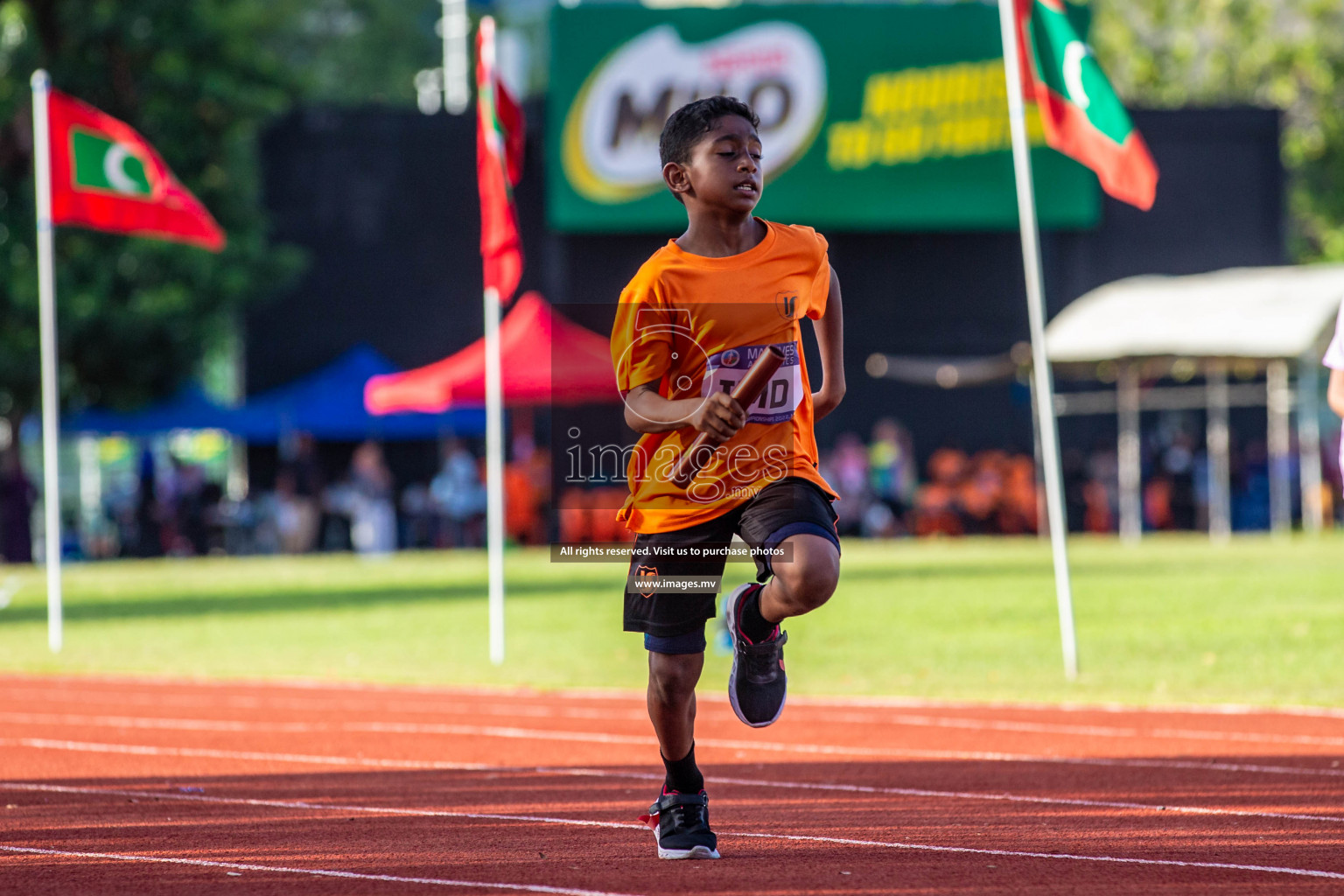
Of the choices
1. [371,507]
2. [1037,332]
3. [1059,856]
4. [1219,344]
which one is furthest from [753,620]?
[371,507]

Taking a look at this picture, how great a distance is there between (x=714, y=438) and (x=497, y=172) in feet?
27.4

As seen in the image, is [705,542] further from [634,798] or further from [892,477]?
[892,477]

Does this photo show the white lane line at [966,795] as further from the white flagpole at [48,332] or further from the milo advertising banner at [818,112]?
the milo advertising banner at [818,112]

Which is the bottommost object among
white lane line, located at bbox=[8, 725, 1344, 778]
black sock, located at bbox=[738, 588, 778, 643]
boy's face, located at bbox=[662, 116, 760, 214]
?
white lane line, located at bbox=[8, 725, 1344, 778]

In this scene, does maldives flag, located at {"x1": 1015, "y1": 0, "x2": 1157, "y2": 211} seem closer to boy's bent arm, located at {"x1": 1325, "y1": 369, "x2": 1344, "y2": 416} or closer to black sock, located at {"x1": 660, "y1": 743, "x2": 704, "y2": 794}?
boy's bent arm, located at {"x1": 1325, "y1": 369, "x2": 1344, "y2": 416}

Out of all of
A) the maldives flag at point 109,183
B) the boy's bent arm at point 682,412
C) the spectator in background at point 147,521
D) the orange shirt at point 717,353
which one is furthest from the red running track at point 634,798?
the spectator in background at point 147,521

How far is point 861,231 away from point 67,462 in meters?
17.9

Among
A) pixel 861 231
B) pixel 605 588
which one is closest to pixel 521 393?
pixel 605 588

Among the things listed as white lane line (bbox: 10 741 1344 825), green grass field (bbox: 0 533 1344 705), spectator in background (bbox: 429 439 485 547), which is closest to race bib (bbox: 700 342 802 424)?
white lane line (bbox: 10 741 1344 825)

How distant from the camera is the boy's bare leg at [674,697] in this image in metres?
5.38

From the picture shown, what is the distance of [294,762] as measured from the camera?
27.8 ft

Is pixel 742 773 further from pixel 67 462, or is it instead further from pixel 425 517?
pixel 67 462

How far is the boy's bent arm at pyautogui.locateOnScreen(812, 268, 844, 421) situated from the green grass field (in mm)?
5557

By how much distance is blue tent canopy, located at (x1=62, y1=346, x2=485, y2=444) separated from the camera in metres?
28.7
